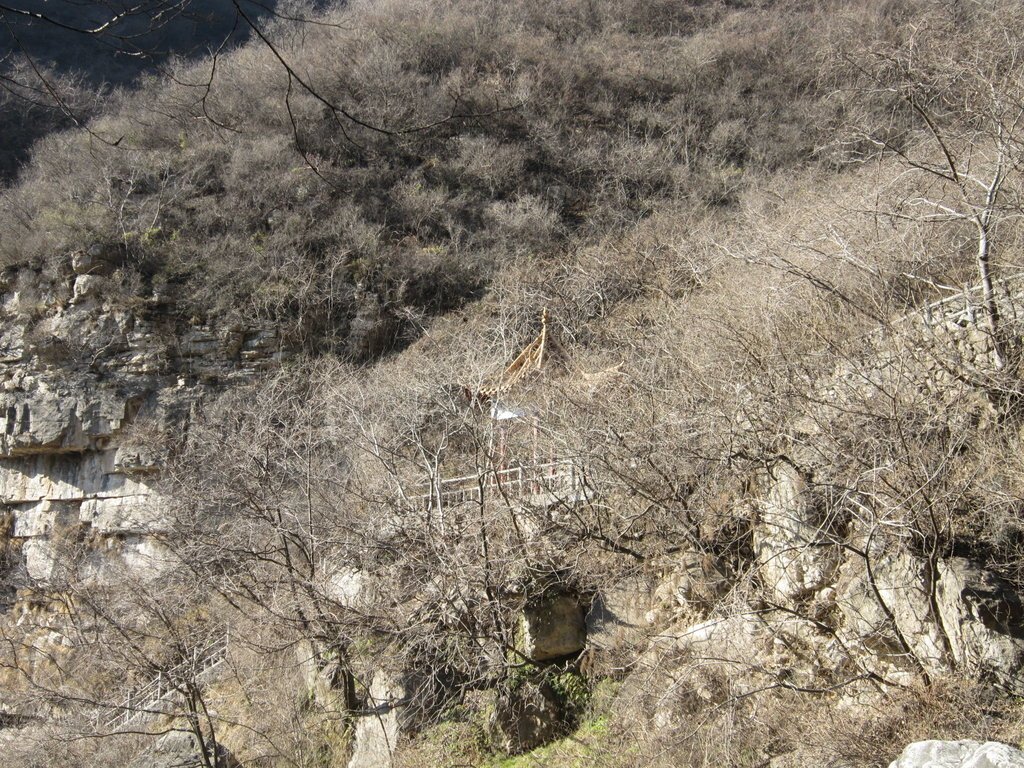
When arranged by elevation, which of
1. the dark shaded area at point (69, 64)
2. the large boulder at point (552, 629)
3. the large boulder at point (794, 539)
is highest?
the dark shaded area at point (69, 64)

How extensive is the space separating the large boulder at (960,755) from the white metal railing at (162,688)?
24.4 ft

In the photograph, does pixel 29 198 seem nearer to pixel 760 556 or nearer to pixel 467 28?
pixel 467 28

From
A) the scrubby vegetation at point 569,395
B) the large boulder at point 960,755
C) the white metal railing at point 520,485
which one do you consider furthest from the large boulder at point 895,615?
the white metal railing at point 520,485

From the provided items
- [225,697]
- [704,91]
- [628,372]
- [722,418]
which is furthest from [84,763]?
[704,91]

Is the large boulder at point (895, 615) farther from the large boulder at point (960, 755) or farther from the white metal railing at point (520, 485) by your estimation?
the white metal railing at point (520, 485)

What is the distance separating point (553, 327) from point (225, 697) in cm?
931

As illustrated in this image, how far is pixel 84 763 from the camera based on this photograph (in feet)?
29.9

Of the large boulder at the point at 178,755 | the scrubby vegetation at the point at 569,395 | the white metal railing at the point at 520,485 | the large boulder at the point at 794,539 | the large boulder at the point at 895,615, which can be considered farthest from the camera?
the large boulder at the point at 178,755

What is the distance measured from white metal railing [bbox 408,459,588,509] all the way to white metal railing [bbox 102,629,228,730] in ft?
10.5

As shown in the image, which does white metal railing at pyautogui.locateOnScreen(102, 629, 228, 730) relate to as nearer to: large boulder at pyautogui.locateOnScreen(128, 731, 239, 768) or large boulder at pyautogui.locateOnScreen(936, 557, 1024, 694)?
large boulder at pyautogui.locateOnScreen(128, 731, 239, 768)

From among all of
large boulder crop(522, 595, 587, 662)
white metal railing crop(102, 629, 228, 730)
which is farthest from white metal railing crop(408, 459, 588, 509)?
white metal railing crop(102, 629, 228, 730)

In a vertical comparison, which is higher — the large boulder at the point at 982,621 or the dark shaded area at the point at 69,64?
the dark shaded area at the point at 69,64

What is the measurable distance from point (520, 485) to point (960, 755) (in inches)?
197

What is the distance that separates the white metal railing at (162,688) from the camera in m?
8.74
